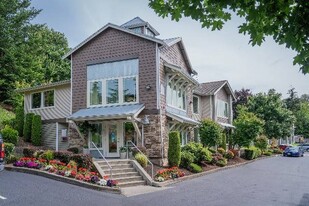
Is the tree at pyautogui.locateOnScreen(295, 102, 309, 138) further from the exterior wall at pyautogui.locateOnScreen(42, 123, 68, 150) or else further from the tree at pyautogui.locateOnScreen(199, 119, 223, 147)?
the exterior wall at pyautogui.locateOnScreen(42, 123, 68, 150)

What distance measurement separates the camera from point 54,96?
25031 mm

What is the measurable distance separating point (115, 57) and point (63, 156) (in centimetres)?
759

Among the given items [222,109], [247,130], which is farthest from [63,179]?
[222,109]

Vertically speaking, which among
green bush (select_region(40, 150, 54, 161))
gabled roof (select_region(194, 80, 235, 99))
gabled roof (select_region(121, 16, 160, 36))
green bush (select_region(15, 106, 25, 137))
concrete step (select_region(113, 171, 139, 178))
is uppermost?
gabled roof (select_region(121, 16, 160, 36))

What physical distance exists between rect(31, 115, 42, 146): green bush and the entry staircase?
9745 mm

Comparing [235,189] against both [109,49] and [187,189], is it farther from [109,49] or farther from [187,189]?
[109,49]

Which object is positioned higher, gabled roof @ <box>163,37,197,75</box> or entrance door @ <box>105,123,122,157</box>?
gabled roof @ <box>163,37,197,75</box>

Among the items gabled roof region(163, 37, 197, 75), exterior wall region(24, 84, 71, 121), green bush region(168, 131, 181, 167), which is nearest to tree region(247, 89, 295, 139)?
gabled roof region(163, 37, 197, 75)

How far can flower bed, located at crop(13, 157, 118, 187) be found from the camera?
44.1 ft

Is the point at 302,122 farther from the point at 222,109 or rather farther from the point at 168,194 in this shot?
the point at 168,194

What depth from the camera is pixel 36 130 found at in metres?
24.2

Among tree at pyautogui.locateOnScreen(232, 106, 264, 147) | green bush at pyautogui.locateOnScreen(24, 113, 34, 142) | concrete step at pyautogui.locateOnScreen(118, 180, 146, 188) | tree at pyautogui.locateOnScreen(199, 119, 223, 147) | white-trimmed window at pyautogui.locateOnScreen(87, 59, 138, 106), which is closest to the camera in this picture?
concrete step at pyautogui.locateOnScreen(118, 180, 146, 188)

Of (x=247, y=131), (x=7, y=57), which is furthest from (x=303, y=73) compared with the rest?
(x=7, y=57)

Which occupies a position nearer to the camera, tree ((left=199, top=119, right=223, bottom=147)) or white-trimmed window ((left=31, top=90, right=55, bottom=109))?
tree ((left=199, top=119, right=223, bottom=147))
